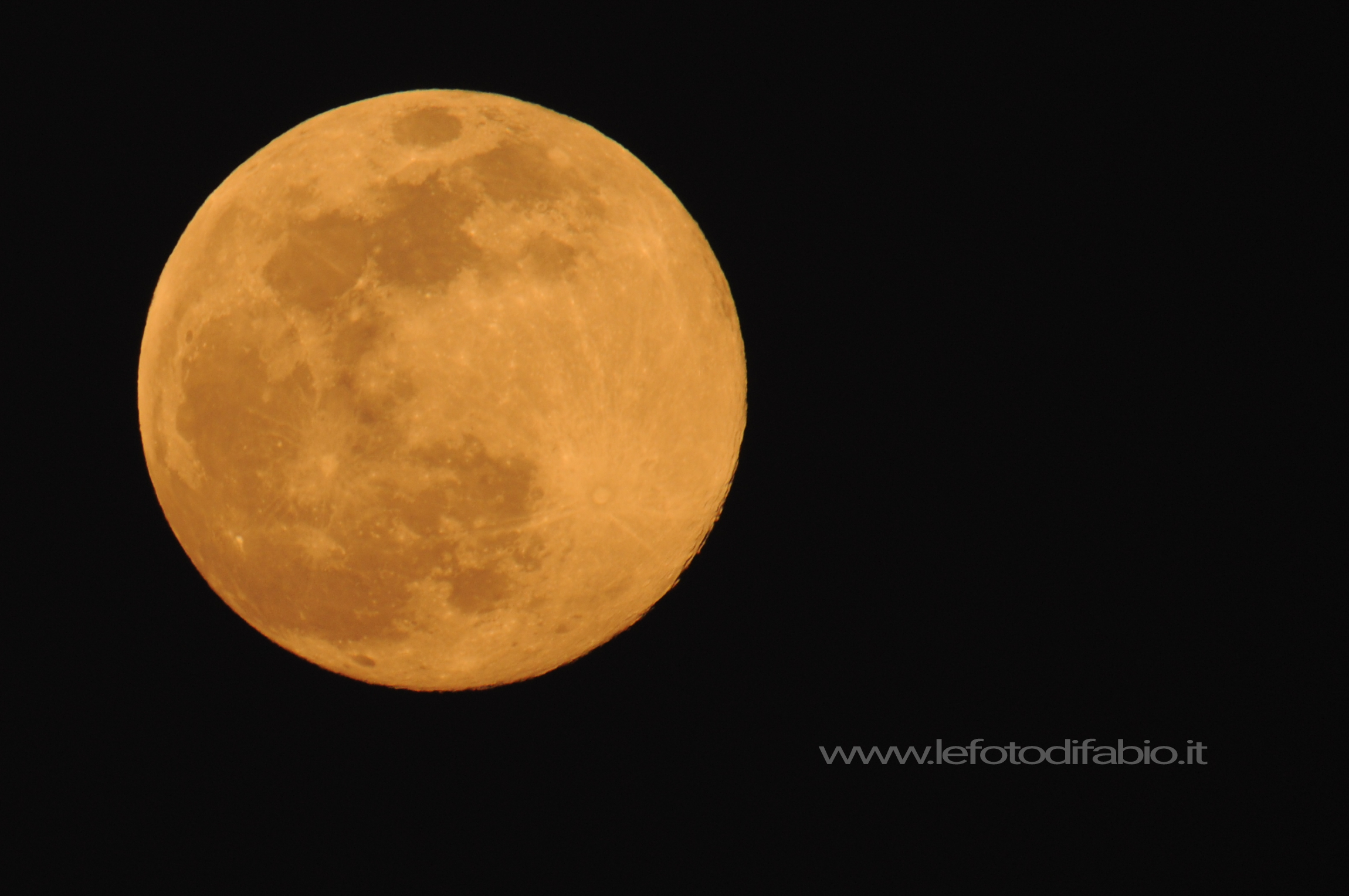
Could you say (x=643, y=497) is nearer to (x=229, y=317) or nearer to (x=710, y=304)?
(x=710, y=304)

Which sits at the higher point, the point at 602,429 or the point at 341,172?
the point at 341,172

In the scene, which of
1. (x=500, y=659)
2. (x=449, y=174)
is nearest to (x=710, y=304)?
(x=449, y=174)

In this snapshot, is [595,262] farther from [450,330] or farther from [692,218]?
[692,218]

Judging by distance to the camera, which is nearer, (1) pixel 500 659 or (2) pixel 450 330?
(2) pixel 450 330

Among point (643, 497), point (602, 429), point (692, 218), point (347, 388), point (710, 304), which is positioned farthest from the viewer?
point (692, 218)

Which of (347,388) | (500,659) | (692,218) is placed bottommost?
(500,659)

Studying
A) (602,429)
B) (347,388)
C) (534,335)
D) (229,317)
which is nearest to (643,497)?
(602,429)

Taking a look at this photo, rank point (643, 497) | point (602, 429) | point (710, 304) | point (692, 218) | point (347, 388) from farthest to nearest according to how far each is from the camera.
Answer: point (692, 218) < point (710, 304) < point (643, 497) < point (602, 429) < point (347, 388)
